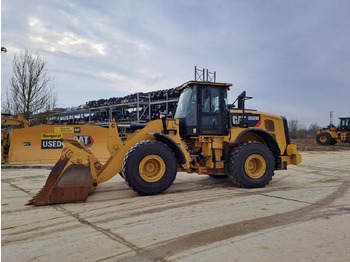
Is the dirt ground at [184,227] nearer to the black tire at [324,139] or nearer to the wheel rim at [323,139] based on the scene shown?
the black tire at [324,139]

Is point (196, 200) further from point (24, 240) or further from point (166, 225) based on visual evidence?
point (24, 240)

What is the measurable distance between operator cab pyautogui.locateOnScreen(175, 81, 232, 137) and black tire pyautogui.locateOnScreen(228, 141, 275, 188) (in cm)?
65

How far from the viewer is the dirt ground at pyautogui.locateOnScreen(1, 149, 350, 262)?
3127 mm

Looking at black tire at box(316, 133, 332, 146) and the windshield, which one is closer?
the windshield

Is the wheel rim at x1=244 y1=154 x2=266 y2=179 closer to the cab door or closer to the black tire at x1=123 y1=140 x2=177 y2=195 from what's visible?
the cab door

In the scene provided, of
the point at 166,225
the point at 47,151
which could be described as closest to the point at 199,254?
the point at 166,225

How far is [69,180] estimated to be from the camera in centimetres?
530

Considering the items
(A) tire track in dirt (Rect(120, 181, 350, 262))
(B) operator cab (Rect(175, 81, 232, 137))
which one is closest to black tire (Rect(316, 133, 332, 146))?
(B) operator cab (Rect(175, 81, 232, 137))

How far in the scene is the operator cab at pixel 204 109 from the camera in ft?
22.0

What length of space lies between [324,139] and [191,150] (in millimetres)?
25978

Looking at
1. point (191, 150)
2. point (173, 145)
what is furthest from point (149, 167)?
point (191, 150)

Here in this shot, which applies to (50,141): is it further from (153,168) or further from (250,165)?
(250,165)

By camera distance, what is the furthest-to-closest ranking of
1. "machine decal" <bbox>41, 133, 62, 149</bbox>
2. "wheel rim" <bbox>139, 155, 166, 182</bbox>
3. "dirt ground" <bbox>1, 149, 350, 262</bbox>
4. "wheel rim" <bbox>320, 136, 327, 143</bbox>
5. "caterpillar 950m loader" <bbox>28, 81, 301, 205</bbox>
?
"wheel rim" <bbox>320, 136, 327, 143</bbox> < "machine decal" <bbox>41, 133, 62, 149</bbox> < "wheel rim" <bbox>139, 155, 166, 182</bbox> < "caterpillar 950m loader" <bbox>28, 81, 301, 205</bbox> < "dirt ground" <bbox>1, 149, 350, 262</bbox>

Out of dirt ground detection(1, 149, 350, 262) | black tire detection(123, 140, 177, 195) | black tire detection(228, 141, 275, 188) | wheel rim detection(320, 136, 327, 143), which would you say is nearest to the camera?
dirt ground detection(1, 149, 350, 262)
